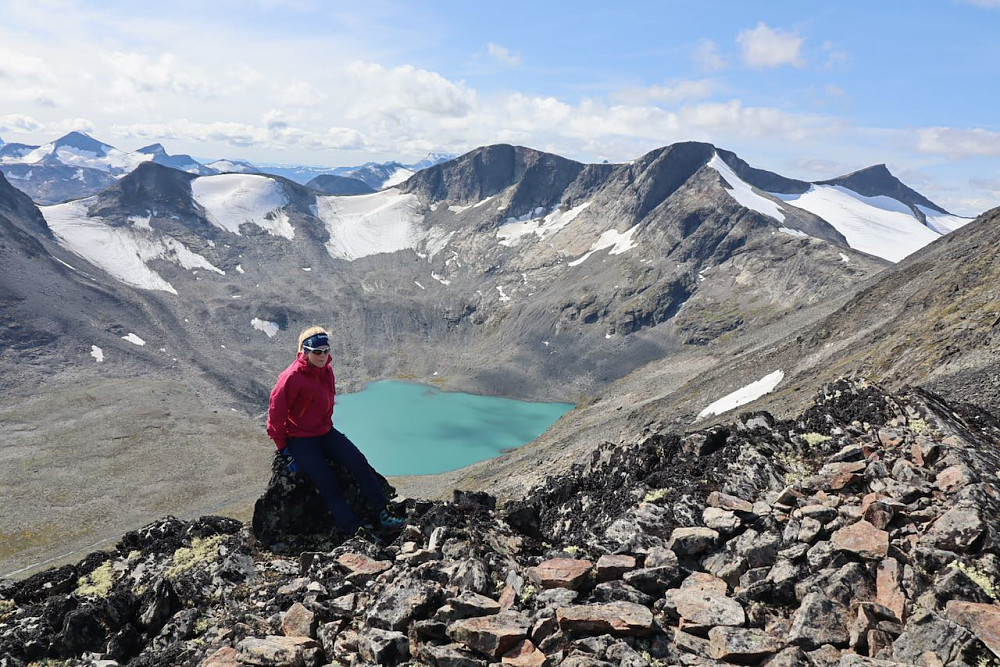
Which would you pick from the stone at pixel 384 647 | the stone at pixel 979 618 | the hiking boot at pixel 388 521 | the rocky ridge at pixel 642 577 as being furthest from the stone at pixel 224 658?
the stone at pixel 979 618

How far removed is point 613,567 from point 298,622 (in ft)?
15.6

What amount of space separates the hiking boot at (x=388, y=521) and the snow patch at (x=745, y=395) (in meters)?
39.2

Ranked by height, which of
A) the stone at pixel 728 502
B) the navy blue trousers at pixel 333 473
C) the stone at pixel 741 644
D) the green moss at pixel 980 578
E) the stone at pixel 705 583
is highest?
the navy blue trousers at pixel 333 473

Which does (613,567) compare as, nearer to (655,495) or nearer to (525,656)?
(525,656)

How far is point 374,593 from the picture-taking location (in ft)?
29.5

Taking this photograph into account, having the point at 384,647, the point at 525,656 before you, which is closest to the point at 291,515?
the point at 384,647

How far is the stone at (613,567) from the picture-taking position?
8547 mm

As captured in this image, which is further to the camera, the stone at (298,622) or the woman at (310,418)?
Result: the woman at (310,418)

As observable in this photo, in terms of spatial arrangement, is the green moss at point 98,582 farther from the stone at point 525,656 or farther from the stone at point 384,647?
the stone at point 525,656

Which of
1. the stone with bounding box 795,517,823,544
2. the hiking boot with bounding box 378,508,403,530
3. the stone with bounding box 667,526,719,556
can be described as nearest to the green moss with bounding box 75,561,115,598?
the hiking boot with bounding box 378,508,403,530

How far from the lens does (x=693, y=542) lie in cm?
904

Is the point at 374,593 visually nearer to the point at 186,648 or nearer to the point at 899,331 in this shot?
the point at 186,648

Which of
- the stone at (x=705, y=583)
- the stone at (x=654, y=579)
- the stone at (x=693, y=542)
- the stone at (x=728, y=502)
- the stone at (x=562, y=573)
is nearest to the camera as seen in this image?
the stone at (x=705, y=583)

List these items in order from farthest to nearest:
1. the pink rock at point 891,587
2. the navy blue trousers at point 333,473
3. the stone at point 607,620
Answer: the navy blue trousers at point 333,473
the stone at point 607,620
the pink rock at point 891,587
